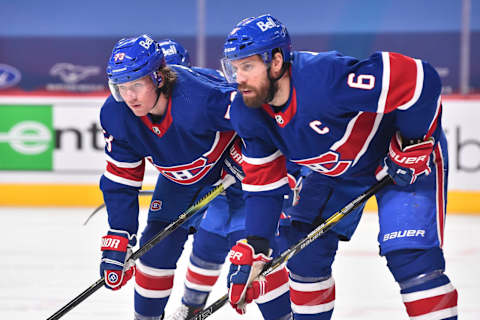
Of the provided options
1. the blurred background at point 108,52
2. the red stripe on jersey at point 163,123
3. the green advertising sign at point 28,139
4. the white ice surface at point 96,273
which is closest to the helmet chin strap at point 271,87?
the red stripe on jersey at point 163,123

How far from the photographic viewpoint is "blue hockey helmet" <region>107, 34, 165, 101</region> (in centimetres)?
259

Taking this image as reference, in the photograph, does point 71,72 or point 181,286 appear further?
point 71,72

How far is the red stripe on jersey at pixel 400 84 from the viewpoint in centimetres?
227

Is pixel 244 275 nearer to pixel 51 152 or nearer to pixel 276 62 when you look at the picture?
pixel 276 62

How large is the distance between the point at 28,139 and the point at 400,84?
14.6 ft

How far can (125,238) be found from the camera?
2775mm

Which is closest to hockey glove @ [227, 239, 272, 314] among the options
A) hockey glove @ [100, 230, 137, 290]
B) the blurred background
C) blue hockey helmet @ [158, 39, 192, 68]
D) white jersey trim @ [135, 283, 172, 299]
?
hockey glove @ [100, 230, 137, 290]

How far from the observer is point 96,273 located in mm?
4180

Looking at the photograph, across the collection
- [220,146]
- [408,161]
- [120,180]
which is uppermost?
[408,161]

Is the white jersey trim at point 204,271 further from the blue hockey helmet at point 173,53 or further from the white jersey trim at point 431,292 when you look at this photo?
the white jersey trim at point 431,292

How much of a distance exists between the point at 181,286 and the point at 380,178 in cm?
169

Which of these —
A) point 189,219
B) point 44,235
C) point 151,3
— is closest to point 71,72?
point 151,3

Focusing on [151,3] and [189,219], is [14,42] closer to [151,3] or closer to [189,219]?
[151,3]

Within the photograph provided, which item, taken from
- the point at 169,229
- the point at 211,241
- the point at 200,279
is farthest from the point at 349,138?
the point at 200,279
